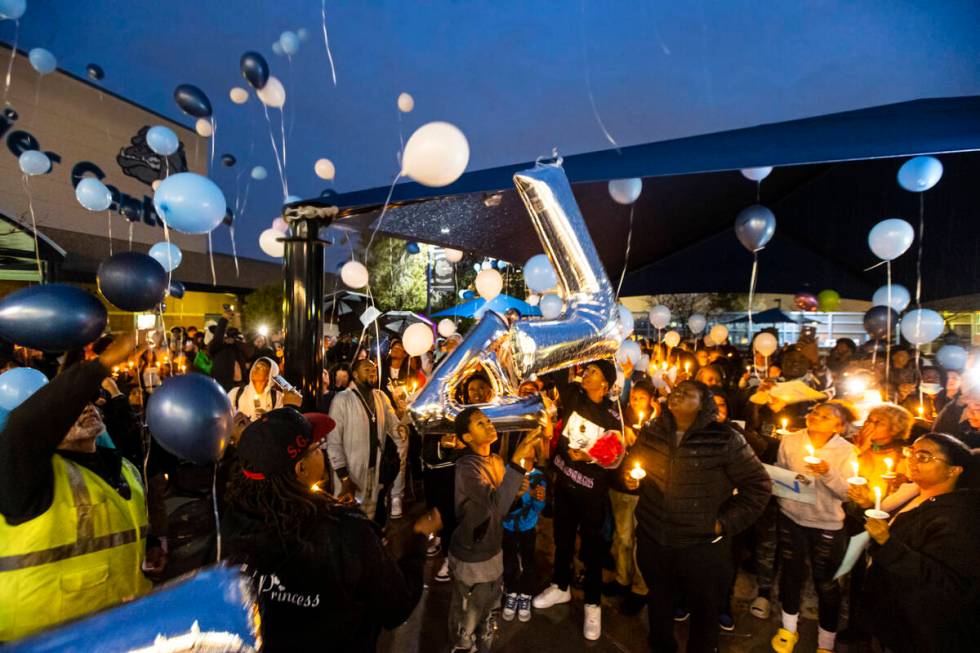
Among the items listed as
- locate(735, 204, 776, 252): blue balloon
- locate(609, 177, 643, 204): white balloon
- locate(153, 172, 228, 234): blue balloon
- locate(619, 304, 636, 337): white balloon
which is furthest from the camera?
locate(735, 204, 776, 252): blue balloon

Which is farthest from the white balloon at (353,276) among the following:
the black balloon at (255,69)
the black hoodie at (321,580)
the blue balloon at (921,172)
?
the blue balloon at (921,172)

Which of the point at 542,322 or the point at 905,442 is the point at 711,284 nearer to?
the point at 905,442

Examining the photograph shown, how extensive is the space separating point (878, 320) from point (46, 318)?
7837mm

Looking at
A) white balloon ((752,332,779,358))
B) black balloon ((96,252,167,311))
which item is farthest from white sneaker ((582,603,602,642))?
white balloon ((752,332,779,358))

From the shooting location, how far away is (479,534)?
8.46 ft

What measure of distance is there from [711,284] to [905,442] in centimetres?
595

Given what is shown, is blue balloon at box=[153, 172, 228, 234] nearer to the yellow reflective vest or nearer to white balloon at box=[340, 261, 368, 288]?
the yellow reflective vest

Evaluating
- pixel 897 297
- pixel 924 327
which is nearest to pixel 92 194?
pixel 924 327

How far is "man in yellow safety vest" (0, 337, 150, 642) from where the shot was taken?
1373 millimetres

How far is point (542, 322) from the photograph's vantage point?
1.12 meters

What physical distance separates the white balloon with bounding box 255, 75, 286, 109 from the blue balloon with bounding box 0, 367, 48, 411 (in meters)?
4.37

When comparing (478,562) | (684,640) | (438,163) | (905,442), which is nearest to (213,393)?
(438,163)

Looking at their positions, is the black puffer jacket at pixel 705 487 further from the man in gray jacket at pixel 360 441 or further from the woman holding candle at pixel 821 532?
the man in gray jacket at pixel 360 441

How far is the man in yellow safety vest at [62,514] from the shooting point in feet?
4.50
